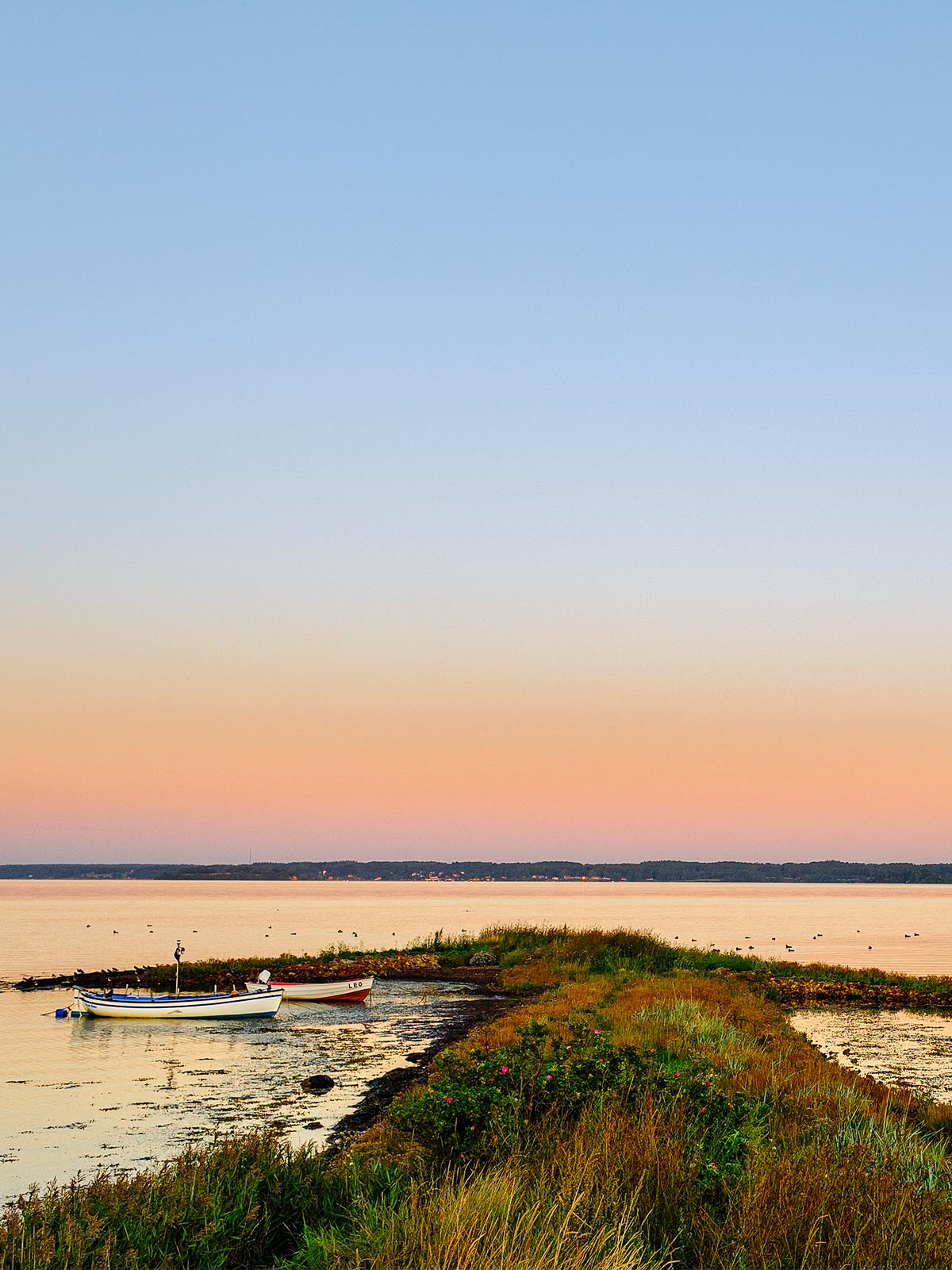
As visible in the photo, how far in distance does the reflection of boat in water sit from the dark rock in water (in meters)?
11.7

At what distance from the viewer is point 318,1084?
23.4m

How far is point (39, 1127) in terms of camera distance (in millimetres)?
21000

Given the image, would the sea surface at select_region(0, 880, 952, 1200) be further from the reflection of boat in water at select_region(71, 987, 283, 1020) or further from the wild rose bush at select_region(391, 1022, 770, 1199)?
the wild rose bush at select_region(391, 1022, 770, 1199)

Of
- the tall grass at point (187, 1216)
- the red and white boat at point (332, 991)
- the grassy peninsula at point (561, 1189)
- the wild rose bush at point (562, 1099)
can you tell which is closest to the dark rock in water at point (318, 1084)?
the grassy peninsula at point (561, 1189)

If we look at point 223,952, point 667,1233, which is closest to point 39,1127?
point 667,1233

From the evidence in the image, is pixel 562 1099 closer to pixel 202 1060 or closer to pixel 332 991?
pixel 202 1060

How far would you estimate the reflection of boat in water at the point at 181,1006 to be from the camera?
35156 millimetres

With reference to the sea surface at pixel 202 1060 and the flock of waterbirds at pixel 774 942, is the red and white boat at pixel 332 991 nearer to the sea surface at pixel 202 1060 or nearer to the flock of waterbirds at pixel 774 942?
the sea surface at pixel 202 1060

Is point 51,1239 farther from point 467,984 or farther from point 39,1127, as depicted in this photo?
point 467,984

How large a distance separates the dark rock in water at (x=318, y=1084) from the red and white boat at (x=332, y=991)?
1548 centimetres

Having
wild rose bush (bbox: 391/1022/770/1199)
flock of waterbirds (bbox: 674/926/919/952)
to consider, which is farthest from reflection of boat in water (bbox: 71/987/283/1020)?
flock of waterbirds (bbox: 674/926/919/952)

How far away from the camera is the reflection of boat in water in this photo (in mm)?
35156

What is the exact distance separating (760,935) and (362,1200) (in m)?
104

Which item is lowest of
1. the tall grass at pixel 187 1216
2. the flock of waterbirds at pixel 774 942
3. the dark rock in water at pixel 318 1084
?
the flock of waterbirds at pixel 774 942
